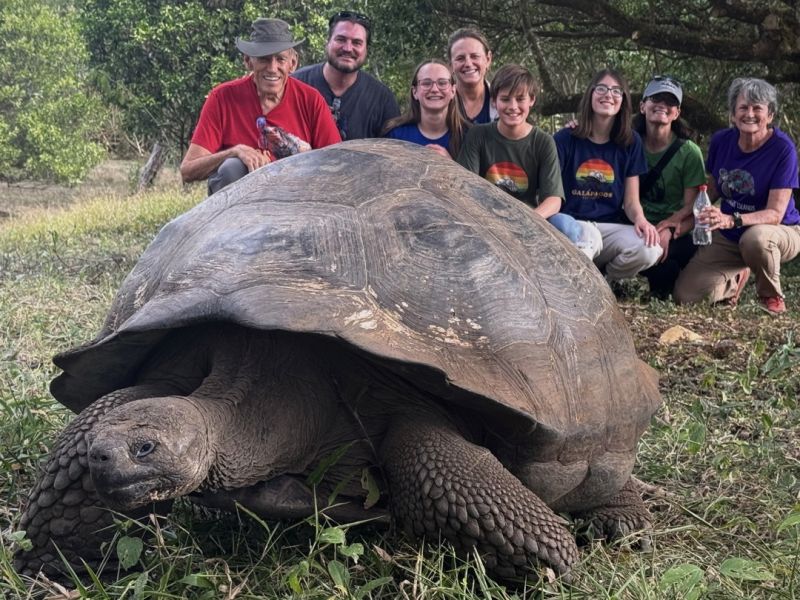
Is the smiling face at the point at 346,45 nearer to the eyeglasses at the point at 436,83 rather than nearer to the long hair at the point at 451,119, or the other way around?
the long hair at the point at 451,119

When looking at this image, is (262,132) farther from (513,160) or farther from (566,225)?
(566,225)

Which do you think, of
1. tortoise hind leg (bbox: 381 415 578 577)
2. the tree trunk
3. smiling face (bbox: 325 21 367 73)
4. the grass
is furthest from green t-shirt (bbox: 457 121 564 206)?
the tree trunk

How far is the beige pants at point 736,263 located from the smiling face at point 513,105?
218cm

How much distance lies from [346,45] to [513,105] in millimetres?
1430

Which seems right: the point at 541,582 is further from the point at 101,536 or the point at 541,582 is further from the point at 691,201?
the point at 691,201

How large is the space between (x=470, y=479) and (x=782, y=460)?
1593 millimetres

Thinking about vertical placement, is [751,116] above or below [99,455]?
above

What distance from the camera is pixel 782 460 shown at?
10.6 feet

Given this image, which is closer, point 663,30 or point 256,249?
point 256,249

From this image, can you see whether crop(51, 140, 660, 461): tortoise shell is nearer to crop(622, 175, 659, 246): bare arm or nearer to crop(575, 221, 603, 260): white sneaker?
crop(575, 221, 603, 260): white sneaker

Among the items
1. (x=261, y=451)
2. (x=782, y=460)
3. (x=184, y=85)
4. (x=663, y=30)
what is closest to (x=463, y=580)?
(x=261, y=451)

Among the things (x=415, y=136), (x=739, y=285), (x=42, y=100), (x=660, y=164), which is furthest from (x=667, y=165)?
(x=42, y=100)

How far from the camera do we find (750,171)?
5.99 meters

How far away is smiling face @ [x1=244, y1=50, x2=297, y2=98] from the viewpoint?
5.00 m
